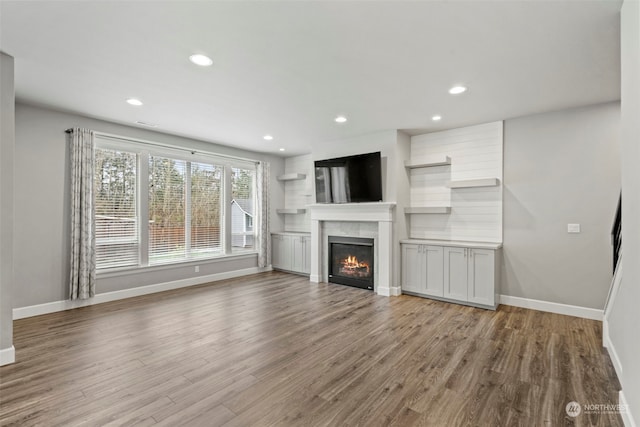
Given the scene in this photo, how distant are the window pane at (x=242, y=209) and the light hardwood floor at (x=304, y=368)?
2.58m

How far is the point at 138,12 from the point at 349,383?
3.25m

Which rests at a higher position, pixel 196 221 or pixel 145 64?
pixel 145 64

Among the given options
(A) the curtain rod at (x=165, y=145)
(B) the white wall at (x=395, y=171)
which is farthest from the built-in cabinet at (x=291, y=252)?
(B) the white wall at (x=395, y=171)

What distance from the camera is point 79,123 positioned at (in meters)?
4.54

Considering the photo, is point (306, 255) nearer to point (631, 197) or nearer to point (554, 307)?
point (554, 307)

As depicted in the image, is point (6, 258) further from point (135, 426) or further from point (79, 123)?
point (79, 123)

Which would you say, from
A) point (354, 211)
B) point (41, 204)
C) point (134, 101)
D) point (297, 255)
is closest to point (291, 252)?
point (297, 255)

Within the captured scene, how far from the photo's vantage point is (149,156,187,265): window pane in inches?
213

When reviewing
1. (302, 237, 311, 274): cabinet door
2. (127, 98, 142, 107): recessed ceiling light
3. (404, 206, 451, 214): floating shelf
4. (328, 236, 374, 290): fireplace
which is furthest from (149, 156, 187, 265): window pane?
(404, 206, 451, 214): floating shelf

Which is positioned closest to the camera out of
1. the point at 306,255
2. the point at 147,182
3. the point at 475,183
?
the point at 475,183

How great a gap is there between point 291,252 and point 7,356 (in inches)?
188

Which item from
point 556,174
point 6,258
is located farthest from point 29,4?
point 556,174

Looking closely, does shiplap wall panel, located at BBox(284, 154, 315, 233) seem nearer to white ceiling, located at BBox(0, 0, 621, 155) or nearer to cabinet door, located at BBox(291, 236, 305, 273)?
cabinet door, located at BBox(291, 236, 305, 273)

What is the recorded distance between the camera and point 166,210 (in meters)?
5.59
